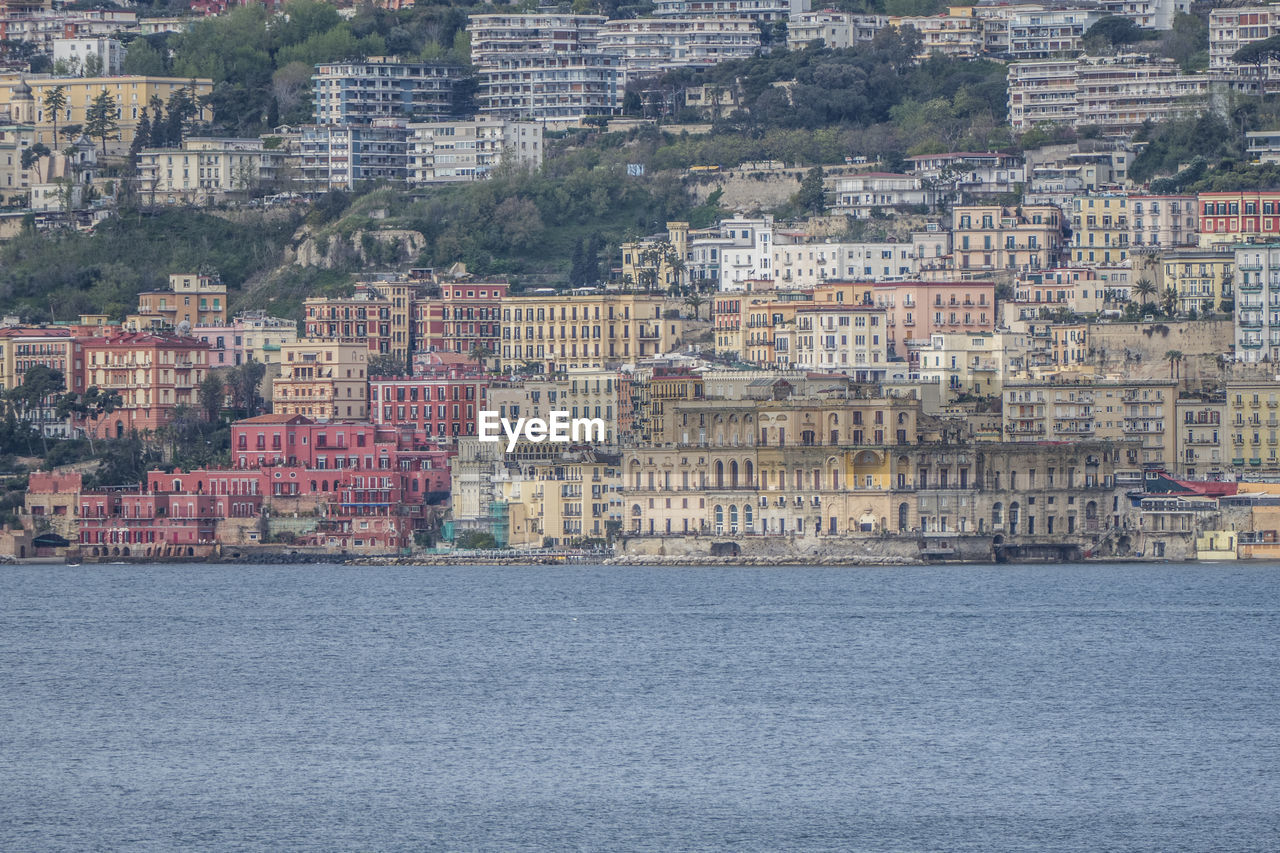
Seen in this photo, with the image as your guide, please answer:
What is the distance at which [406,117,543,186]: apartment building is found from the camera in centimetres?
14875

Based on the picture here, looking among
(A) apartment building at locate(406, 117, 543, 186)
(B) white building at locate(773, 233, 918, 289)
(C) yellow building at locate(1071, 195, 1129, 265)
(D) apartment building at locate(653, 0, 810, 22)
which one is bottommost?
(B) white building at locate(773, 233, 918, 289)

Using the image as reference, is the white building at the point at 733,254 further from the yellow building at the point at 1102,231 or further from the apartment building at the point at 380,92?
the apartment building at the point at 380,92

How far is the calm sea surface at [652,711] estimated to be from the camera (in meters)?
61.4

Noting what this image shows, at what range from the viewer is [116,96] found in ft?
519

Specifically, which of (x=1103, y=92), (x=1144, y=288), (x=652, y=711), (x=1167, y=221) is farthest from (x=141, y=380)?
(x=652, y=711)

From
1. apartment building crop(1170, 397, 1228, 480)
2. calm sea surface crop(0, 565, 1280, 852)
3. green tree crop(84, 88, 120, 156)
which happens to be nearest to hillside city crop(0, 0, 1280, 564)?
apartment building crop(1170, 397, 1228, 480)

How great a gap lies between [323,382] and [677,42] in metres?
40.3

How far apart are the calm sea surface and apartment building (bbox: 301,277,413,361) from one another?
84.6ft

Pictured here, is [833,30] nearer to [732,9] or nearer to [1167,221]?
[732,9]

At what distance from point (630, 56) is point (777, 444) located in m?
51.3

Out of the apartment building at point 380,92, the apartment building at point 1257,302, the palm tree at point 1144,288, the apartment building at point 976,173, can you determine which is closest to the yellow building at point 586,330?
the apartment building at point 976,173

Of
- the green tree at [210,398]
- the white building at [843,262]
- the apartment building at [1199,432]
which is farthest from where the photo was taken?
the white building at [843,262]

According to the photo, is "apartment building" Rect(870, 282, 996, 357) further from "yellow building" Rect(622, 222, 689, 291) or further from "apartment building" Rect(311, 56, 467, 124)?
"apartment building" Rect(311, 56, 467, 124)

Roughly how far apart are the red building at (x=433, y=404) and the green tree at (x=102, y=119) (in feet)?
118
